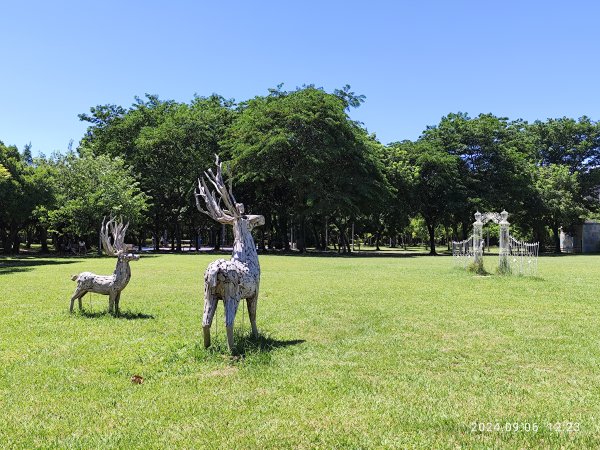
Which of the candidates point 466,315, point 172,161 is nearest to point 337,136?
point 172,161

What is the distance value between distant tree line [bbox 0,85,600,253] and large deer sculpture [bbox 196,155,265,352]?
22.8m

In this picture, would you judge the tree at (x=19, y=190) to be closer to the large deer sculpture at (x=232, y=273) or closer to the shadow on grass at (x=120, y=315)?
the shadow on grass at (x=120, y=315)

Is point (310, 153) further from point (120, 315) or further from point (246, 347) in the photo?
point (246, 347)

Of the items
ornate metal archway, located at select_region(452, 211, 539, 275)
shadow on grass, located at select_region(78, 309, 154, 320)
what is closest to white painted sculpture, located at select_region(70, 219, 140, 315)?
shadow on grass, located at select_region(78, 309, 154, 320)

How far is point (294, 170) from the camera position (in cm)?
3409

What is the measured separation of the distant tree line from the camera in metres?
32.6

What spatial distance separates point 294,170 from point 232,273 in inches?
1101

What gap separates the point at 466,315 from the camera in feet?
31.5

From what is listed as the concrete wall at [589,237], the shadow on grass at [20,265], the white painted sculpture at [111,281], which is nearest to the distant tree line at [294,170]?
the concrete wall at [589,237]

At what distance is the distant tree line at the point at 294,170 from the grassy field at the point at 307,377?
2195 cm

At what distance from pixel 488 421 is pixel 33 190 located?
29548mm

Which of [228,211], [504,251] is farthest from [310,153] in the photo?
[228,211]

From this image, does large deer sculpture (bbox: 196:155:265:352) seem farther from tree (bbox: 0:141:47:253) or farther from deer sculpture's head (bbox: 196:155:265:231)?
tree (bbox: 0:141:47:253)

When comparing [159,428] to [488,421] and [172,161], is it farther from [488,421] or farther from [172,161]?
[172,161]
